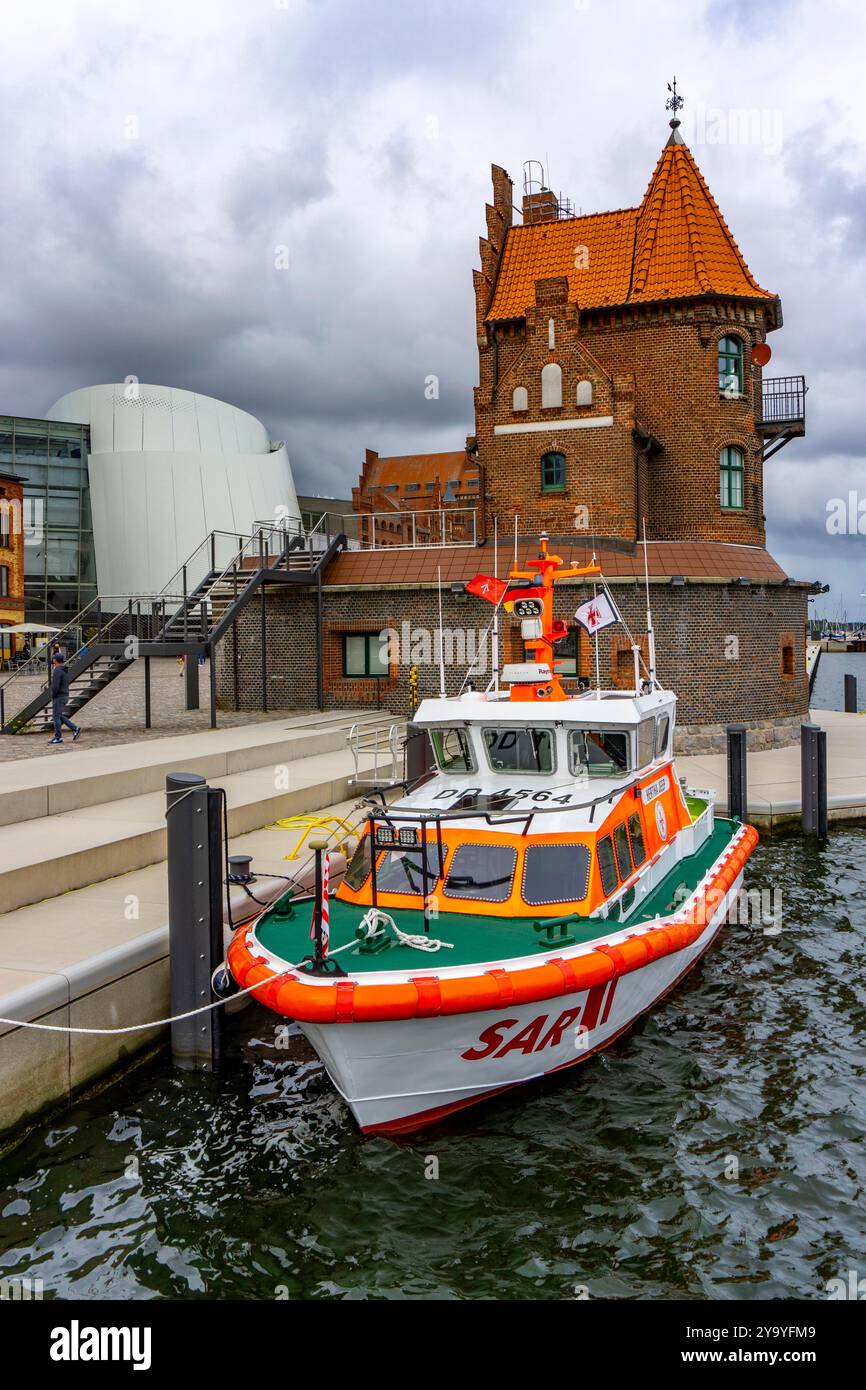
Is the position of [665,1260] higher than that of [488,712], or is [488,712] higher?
[488,712]

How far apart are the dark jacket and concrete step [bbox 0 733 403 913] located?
80.3 inches

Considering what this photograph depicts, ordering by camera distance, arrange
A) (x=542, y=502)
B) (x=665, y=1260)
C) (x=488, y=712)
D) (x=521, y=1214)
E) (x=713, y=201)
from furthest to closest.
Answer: (x=713, y=201) < (x=542, y=502) < (x=488, y=712) < (x=521, y=1214) < (x=665, y=1260)

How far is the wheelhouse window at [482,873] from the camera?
346 inches

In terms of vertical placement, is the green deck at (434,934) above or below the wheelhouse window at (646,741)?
below

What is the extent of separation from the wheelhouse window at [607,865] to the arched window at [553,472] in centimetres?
1755

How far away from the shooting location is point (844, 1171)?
7152mm

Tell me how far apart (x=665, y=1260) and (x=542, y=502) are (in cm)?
2116

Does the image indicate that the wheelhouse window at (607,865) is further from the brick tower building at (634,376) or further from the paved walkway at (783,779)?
the brick tower building at (634,376)

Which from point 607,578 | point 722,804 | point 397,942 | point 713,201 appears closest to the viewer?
point 397,942

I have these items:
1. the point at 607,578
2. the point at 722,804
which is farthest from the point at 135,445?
the point at 722,804

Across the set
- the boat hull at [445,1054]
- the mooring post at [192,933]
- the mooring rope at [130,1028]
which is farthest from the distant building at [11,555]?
the boat hull at [445,1054]

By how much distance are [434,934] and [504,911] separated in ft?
2.52

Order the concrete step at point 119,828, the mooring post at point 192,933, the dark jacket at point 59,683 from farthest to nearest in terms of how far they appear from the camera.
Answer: the dark jacket at point 59,683 < the concrete step at point 119,828 < the mooring post at point 192,933
